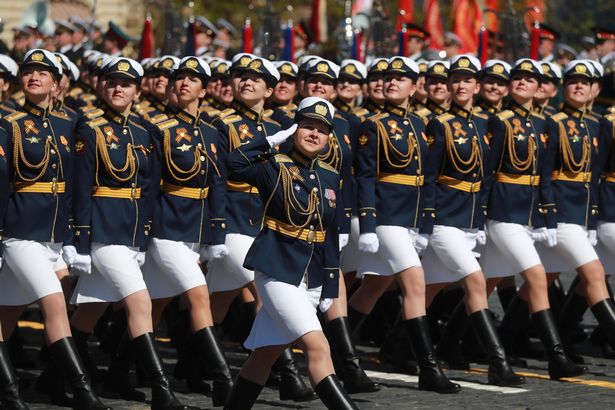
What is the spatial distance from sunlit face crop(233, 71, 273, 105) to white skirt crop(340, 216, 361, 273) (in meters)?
1.30

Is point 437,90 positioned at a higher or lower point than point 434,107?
higher

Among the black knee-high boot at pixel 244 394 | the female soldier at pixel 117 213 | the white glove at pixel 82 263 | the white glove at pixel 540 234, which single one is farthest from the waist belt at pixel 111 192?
the white glove at pixel 540 234

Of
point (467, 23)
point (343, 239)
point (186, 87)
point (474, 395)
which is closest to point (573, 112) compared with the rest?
point (343, 239)

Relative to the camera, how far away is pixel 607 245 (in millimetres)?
13820

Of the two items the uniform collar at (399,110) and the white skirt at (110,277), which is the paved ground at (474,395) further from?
the uniform collar at (399,110)

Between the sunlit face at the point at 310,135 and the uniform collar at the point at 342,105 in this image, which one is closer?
the sunlit face at the point at 310,135

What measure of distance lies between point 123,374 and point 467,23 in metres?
12.5

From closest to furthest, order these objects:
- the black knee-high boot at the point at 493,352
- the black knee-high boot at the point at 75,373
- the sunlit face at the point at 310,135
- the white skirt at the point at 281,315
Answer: the white skirt at the point at 281,315, the sunlit face at the point at 310,135, the black knee-high boot at the point at 75,373, the black knee-high boot at the point at 493,352

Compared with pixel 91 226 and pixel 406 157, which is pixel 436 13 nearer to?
pixel 406 157

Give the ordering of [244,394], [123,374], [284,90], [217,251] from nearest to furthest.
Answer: [244,394] < [123,374] < [217,251] < [284,90]

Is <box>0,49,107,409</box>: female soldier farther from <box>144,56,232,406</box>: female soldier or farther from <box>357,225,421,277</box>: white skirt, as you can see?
<box>357,225,421,277</box>: white skirt

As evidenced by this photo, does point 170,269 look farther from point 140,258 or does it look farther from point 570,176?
point 570,176

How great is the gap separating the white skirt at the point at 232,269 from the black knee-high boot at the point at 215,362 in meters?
0.75

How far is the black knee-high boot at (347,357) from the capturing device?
11.9 m
